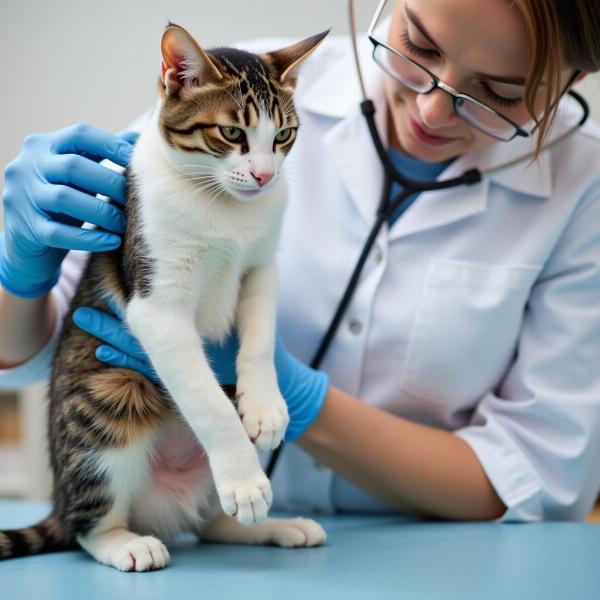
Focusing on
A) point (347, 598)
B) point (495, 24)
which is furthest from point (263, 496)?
point (495, 24)

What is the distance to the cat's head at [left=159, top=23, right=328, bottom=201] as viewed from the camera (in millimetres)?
890

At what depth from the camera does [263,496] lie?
2.92 feet

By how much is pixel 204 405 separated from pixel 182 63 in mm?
411

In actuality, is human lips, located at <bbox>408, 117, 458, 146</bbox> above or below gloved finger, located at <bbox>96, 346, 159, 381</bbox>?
above

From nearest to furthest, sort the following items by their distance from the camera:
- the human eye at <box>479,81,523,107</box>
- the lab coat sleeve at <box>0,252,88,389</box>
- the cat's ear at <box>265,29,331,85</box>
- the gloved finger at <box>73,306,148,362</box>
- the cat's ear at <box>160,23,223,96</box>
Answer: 1. the cat's ear at <box>160,23,223,96</box>
2. the cat's ear at <box>265,29,331,85</box>
3. the gloved finger at <box>73,306,148,362</box>
4. the human eye at <box>479,81,523,107</box>
5. the lab coat sleeve at <box>0,252,88,389</box>

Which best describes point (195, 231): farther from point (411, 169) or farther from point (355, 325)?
point (411, 169)

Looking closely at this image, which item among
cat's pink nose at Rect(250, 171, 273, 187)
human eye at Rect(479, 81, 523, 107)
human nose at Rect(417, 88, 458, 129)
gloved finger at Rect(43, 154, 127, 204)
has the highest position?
human eye at Rect(479, 81, 523, 107)

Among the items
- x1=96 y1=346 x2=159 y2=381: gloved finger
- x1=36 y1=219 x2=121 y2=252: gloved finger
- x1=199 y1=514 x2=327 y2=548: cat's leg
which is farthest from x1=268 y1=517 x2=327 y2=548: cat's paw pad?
x1=36 y1=219 x2=121 y2=252: gloved finger

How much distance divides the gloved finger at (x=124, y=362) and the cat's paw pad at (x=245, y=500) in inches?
9.3

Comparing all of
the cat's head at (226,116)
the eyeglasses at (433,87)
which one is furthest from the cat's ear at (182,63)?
the eyeglasses at (433,87)

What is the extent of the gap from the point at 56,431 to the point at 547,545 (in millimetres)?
738

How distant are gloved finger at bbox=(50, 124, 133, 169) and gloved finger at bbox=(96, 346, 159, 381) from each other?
0.94ft

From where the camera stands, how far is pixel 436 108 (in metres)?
1.13

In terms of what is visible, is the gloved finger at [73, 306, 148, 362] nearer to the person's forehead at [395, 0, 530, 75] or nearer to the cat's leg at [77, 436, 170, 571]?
the cat's leg at [77, 436, 170, 571]
